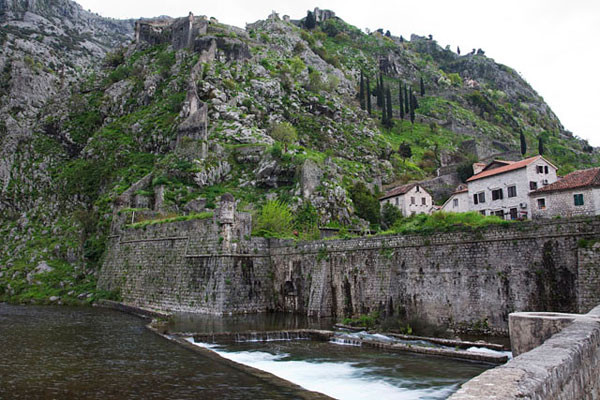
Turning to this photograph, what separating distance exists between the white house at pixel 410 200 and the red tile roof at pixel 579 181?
20031mm

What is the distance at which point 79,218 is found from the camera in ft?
151

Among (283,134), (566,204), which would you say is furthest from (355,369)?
(283,134)

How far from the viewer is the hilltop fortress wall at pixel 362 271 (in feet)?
57.6

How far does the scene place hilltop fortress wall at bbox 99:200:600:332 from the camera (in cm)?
1756

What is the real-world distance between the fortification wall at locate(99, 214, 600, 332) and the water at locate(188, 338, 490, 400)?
4.80 meters

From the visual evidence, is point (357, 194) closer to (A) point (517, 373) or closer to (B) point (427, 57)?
(A) point (517, 373)

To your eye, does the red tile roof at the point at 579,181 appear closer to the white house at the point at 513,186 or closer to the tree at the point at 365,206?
the white house at the point at 513,186

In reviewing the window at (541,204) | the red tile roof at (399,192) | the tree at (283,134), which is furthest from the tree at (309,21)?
the window at (541,204)

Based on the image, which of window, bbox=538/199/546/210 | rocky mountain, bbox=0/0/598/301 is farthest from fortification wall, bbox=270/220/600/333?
rocky mountain, bbox=0/0/598/301

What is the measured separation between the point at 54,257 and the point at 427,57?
141259 millimetres

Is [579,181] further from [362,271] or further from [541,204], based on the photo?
[362,271]

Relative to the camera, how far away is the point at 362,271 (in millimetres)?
24766

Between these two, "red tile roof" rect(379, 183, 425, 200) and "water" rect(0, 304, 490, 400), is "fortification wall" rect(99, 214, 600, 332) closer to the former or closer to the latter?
"water" rect(0, 304, 490, 400)

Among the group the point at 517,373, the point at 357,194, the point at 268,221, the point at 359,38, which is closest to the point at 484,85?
the point at 359,38
